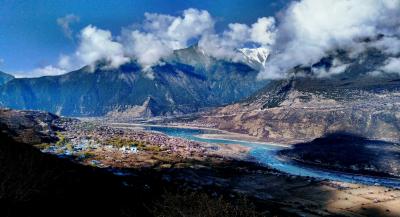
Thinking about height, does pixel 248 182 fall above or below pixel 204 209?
below

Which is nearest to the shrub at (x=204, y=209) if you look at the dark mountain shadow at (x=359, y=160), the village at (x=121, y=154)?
the village at (x=121, y=154)

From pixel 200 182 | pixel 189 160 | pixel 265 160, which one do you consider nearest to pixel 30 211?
pixel 200 182

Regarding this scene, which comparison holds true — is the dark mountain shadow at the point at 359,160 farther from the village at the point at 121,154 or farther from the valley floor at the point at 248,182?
the valley floor at the point at 248,182

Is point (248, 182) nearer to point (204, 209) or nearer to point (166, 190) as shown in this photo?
point (166, 190)

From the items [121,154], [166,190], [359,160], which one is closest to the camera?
[166,190]

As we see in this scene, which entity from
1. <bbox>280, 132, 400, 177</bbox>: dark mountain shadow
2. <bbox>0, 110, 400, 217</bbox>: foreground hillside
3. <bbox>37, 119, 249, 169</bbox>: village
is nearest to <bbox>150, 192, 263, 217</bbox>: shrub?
<bbox>0, 110, 400, 217</bbox>: foreground hillside

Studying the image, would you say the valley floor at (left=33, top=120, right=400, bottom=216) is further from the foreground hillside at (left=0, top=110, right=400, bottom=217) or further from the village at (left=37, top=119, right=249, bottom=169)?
the foreground hillside at (left=0, top=110, right=400, bottom=217)

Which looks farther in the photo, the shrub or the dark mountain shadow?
the dark mountain shadow

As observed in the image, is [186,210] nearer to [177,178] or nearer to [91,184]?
[91,184]

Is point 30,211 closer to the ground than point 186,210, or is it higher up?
closer to the ground

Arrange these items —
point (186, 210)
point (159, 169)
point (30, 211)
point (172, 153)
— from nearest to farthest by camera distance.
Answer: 1. point (186, 210)
2. point (30, 211)
3. point (159, 169)
4. point (172, 153)

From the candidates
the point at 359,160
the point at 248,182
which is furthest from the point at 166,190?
the point at 359,160
